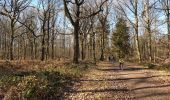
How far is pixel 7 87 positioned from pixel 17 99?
207 cm

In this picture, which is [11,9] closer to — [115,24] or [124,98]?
[115,24]

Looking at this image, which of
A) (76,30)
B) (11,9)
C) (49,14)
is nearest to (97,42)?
(49,14)

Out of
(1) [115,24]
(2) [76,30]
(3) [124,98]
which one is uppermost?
(1) [115,24]

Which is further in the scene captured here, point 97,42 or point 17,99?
point 97,42

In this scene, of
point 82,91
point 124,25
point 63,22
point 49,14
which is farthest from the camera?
point 63,22

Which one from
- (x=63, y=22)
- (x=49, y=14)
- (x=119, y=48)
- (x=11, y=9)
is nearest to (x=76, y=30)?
(x=11, y=9)

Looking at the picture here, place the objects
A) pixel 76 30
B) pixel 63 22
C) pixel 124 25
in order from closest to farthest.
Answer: pixel 76 30, pixel 124 25, pixel 63 22

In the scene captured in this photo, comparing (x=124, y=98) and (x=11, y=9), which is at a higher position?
(x=11, y=9)

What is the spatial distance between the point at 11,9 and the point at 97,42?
108 feet

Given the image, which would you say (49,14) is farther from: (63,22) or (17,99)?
(17,99)

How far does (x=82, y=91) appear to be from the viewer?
53.4 feet

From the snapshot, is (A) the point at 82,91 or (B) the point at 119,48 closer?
(A) the point at 82,91

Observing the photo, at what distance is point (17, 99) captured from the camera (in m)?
12.1

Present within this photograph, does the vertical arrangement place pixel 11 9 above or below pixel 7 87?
above
